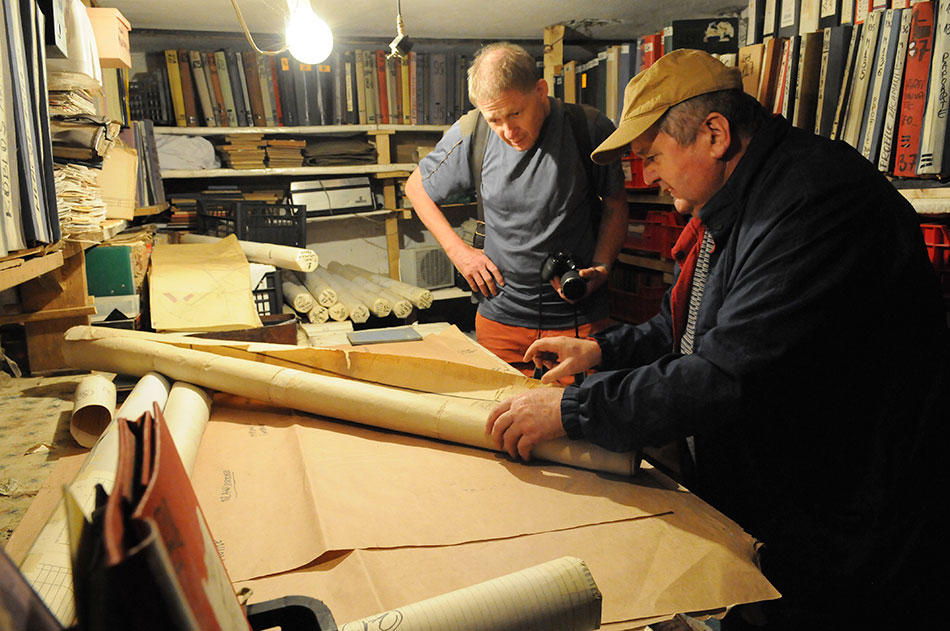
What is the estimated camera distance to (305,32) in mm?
1993

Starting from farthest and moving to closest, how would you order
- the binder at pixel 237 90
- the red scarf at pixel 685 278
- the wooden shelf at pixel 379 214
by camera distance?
1. the wooden shelf at pixel 379 214
2. the binder at pixel 237 90
3. the red scarf at pixel 685 278

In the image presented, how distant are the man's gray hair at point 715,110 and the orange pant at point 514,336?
40.6 inches

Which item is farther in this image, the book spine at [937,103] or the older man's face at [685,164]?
the book spine at [937,103]

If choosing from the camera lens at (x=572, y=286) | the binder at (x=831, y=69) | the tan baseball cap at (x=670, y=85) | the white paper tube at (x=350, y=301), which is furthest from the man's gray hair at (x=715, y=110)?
the white paper tube at (x=350, y=301)

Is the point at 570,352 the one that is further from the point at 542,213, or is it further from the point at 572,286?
the point at 542,213

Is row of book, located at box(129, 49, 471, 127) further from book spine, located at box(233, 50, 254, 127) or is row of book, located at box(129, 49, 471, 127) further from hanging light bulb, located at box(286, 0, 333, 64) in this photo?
hanging light bulb, located at box(286, 0, 333, 64)

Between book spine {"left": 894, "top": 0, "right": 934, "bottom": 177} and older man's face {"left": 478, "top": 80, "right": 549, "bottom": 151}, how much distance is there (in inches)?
43.1

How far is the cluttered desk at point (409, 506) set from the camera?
0.68 meters

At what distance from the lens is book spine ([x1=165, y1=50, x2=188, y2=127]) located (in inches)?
146

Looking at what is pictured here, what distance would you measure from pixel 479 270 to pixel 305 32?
96 cm

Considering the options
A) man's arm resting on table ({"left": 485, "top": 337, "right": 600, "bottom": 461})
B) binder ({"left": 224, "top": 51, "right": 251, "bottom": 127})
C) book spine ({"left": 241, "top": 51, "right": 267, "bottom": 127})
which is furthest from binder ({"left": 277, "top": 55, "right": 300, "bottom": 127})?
man's arm resting on table ({"left": 485, "top": 337, "right": 600, "bottom": 461})

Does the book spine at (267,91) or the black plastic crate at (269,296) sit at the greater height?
the book spine at (267,91)

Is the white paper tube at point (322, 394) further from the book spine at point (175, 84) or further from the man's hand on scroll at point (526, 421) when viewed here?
the book spine at point (175, 84)

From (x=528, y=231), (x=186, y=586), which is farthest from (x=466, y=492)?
(x=528, y=231)
